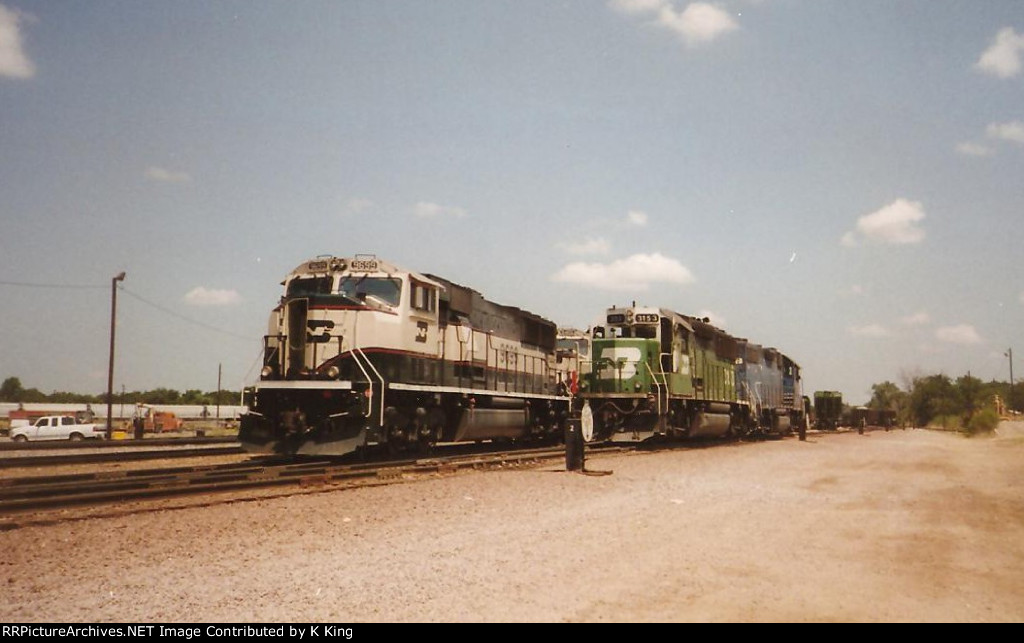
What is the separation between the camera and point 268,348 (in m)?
14.8

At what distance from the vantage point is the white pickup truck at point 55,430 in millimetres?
35344

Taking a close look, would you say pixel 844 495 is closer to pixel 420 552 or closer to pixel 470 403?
pixel 420 552

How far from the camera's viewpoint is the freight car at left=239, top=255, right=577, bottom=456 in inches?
551

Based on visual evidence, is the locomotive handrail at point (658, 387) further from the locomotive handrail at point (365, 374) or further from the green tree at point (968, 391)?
the green tree at point (968, 391)

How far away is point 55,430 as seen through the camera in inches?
1414

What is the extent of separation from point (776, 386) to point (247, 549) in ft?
113

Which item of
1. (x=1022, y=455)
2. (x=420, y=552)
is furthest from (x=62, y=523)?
(x=1022, y=455)

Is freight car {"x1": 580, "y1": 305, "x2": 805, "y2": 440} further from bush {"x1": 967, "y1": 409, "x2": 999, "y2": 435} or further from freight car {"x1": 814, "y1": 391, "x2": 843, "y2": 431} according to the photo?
freight car {"x1": 814, "y1": 391, "x2": 843, "y2": 431}

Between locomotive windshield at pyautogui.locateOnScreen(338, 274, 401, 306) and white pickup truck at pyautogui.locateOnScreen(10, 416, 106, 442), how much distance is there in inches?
1066

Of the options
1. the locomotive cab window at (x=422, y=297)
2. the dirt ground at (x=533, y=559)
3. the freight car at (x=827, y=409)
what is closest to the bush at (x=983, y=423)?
the freight car at (x=827, y=409)

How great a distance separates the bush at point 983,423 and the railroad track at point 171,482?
3492cm

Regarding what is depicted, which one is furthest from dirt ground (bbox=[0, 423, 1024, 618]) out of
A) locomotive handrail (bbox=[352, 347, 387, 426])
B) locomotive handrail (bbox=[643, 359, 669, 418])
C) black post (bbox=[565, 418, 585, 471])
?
locomotive handrail (bbox=[643, 359, 669, 418])

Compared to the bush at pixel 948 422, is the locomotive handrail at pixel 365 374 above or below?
above

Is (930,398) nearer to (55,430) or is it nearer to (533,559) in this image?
(55,430)
